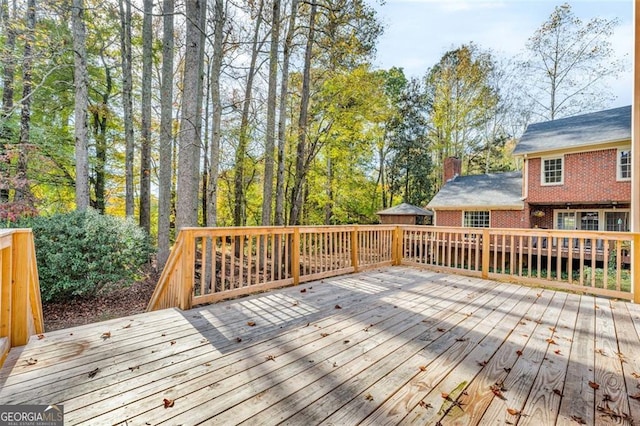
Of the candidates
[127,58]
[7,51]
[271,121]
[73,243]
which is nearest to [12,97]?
[7,51]

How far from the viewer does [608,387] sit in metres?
1.86

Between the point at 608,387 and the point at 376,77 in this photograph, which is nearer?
the point at 608,387

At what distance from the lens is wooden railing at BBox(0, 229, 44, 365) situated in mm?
2084

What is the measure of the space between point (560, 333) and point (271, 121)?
7372 millimetres

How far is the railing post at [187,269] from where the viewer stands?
3205mm

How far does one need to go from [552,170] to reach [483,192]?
284cm

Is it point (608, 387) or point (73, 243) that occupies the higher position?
point (73, 243)

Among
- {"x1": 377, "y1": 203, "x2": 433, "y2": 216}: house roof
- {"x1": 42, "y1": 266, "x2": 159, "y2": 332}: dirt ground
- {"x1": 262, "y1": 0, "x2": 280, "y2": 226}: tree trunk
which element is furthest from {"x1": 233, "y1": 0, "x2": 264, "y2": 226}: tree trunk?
{"x1": 377, "y1": 203, "x2": 433, "y2": 216}: house roof

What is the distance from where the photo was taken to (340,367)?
2047 millimetres

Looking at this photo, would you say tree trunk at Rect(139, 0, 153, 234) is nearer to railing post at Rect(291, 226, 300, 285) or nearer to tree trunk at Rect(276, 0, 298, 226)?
tree trunk at Rect(276, 0, 298, 226)

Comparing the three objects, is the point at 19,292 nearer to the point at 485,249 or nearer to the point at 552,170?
the point at 485,249

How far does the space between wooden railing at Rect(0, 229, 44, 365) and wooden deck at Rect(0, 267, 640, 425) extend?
0.13 meters

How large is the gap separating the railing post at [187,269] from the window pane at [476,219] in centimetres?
1376

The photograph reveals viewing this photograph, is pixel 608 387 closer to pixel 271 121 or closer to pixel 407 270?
pixel 407 270
